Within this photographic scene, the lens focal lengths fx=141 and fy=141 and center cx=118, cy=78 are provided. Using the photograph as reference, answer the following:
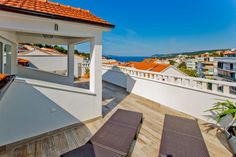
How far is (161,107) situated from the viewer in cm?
632

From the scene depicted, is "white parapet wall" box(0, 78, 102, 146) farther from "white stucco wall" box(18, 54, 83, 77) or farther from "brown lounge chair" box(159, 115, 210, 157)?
"white stucco wall" box(18, 54, 83, 77)

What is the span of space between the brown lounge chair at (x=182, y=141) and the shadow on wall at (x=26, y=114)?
6.67 feet

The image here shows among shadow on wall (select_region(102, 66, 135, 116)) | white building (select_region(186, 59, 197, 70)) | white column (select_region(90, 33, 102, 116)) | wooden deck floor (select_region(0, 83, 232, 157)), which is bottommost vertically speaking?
wooden deck floor (select_region(0, 83, 232, 157))

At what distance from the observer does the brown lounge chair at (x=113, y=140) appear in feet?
8.10

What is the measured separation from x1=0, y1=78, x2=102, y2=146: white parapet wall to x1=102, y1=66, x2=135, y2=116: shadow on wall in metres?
1.76

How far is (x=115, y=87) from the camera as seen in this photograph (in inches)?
414

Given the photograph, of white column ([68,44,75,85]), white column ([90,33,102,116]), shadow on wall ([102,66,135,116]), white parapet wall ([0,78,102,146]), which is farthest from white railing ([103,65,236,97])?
white column ([68,44,75,85])

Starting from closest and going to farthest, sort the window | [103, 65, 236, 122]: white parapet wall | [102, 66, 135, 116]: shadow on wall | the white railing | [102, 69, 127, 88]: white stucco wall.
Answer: the white railing → [103, 65, 236, 122]: white parapet wall → [102, 66, 135, 116]: shadow on wall → [102, 69, 127, 88]: white stucco wall → the window

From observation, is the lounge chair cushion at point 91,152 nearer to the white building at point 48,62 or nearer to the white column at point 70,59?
the white column at point 70,59

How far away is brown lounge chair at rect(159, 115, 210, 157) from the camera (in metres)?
2.48

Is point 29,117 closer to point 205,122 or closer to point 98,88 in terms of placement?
point 98,88

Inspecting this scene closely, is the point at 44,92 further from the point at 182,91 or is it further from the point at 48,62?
the point at 48,62

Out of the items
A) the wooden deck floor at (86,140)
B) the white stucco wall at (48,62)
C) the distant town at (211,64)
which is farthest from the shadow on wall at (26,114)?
the distant town at (211,64)

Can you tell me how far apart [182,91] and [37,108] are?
5.08m
